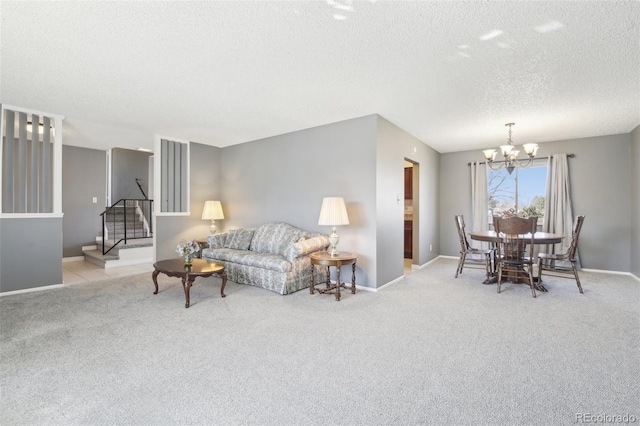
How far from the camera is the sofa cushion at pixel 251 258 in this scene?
4.05m

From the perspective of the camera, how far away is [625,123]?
4.64 m

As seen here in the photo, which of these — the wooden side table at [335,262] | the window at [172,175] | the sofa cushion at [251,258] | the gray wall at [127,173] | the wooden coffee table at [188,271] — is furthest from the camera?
the gray wall at [127,173]

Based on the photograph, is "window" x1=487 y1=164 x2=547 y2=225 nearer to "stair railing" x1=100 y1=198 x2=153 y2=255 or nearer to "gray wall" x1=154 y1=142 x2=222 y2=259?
"gray wall" x1=154 y1=142 x2=222 y2=259

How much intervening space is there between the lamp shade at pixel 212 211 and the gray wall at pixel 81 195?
314cm

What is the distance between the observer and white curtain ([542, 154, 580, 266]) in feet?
18.4

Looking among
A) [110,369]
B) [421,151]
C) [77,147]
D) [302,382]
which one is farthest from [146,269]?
[421,151]

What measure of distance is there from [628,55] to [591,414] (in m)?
2.86

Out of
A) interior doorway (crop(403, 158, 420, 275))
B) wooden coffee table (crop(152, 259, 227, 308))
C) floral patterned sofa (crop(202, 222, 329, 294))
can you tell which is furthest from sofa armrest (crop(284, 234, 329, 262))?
interior doorway (crop(403, 158, 420, 275))

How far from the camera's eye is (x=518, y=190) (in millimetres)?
6266

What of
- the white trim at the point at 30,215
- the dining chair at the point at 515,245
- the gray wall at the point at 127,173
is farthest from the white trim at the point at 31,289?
the dining chair at the point at 515,245

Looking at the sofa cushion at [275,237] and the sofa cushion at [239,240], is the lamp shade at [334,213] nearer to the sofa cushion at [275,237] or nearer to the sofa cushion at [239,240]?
the sofa cushion at [275,237]

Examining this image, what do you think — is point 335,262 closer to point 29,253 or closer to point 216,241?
point 216,241

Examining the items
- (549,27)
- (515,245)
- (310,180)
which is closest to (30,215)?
(310,180)

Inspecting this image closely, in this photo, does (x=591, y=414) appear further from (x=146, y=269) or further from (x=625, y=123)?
(x=146, y=269)
